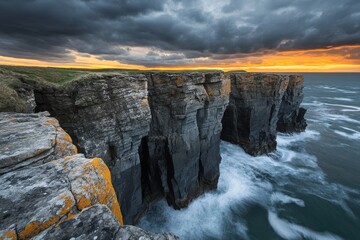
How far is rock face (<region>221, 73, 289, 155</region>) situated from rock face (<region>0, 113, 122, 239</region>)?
34169mm

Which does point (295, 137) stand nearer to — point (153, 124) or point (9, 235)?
point (153, 124)

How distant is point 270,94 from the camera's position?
35688mm

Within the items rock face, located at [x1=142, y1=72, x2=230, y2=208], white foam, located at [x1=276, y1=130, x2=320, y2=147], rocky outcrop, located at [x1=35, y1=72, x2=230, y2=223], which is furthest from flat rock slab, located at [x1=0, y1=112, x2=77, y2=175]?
white foam, located at [x1=276, y1=130, x2=320, y2=147]

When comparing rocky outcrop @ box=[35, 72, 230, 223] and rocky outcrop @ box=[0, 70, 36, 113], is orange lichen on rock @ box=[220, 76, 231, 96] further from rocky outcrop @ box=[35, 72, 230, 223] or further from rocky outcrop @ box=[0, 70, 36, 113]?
rocky outcrop @ box=[0, 70, 36, 113]

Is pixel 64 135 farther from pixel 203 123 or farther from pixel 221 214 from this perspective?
pixel 221 214

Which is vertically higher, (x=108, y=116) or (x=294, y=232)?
(x=108, y=116)

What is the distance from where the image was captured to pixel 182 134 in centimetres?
2130

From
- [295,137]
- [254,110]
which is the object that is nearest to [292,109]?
[295,137]

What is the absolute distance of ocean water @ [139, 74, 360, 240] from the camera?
20.2m

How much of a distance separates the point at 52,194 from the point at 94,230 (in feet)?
4.18

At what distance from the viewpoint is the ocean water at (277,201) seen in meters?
20.2

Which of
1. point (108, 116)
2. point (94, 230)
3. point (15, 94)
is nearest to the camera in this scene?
point (94, 230)

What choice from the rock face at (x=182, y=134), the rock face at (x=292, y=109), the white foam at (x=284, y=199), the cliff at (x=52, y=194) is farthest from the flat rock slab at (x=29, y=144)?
the rock face at (x=292, y=109)

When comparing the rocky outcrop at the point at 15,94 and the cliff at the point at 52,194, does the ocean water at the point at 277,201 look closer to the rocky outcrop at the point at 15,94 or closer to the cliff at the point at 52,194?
the rocky outcrop at the point at 15,94
